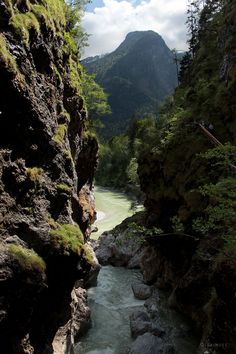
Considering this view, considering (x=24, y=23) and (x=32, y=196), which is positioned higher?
(x=24, y=23)

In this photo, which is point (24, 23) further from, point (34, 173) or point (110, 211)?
point (110, 211)

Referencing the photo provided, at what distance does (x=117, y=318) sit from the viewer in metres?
21.1

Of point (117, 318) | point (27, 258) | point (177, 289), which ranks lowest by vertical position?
point (117, 318)

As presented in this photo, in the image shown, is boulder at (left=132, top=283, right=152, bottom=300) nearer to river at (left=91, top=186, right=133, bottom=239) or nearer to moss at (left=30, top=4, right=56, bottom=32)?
river at (left=91, top=186, right=133, bottom=239)

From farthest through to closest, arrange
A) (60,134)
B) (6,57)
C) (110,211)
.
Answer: (110,211), (60,134), (6,57)

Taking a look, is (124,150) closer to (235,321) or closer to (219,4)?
(219,4)

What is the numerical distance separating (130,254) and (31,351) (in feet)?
71.3

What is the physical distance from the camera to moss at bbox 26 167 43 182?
39.0 ft

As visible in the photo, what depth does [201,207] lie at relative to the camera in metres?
19.6

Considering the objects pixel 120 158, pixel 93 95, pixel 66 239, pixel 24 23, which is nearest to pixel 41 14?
pixel 24 23

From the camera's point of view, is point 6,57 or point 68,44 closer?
point 6,57

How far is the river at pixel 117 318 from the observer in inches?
696

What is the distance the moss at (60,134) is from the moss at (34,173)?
1.77 metres

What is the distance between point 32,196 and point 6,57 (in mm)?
4441
